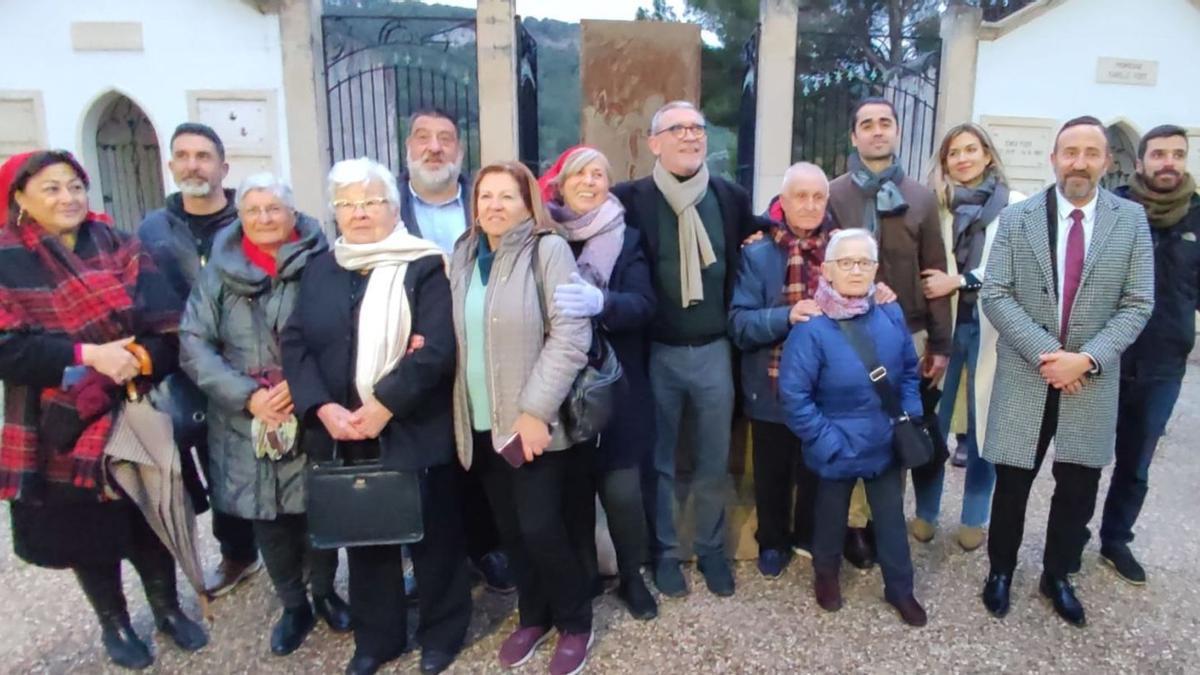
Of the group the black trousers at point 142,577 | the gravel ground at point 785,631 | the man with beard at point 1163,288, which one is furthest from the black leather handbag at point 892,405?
the black trousers at point 142,577

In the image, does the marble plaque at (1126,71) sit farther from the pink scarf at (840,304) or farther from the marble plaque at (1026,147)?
the pink scarf at (840,304)

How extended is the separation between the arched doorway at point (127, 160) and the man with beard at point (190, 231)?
5633mm

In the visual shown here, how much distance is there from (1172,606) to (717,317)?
2190 mm

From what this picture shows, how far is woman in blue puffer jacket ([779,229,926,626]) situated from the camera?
2.85 meters

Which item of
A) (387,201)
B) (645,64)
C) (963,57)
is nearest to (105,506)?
(387,201)

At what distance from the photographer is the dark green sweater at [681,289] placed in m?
3.04

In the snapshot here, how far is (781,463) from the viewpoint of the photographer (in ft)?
10.8

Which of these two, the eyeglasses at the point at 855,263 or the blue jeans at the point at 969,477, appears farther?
the blue jeans at the point at 969,477

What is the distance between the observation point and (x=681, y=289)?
9.93ft

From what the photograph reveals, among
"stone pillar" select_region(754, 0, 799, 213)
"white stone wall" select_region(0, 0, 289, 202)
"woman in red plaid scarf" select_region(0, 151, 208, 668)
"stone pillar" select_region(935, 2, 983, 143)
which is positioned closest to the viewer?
"woman in red plaid scarf" select_region(0, 151, 208, 668)

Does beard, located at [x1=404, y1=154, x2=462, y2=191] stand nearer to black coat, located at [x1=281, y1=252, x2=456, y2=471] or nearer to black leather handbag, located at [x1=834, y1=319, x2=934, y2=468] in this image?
black coat, located at [x1=281, y1=252, x2=456, y2=471]

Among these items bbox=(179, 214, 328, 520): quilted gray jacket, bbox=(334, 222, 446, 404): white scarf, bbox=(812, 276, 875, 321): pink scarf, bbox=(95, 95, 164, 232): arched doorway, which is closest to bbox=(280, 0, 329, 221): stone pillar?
bbox=(95, 95, 164, 232): arched doorway

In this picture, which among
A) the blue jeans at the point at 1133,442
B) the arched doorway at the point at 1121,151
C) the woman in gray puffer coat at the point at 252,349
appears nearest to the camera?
the woman in gray puffer coat at the point at 252,349

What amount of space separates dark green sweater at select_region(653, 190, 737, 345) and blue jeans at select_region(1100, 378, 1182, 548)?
5.70 feet
